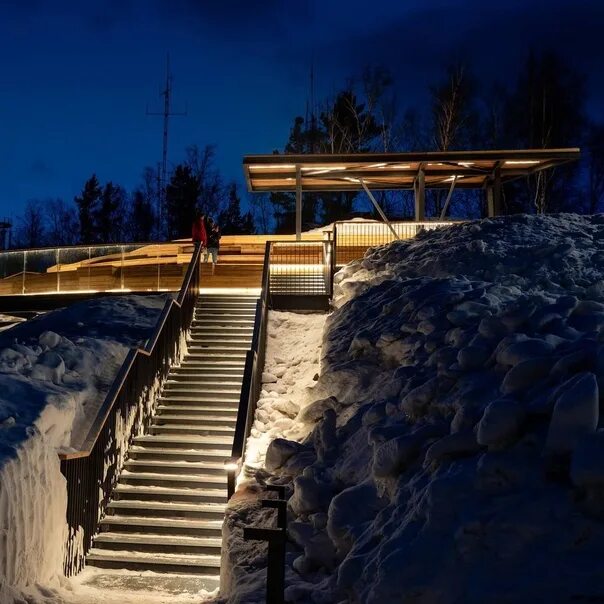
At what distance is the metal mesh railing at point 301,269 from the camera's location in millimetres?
14727

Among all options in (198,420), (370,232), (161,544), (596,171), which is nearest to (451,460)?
(161,544)

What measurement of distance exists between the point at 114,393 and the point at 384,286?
497cm

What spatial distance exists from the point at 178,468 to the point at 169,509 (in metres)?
0.77

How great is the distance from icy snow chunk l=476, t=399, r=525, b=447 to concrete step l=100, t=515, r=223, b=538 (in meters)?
4.60

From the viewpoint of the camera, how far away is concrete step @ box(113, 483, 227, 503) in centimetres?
912

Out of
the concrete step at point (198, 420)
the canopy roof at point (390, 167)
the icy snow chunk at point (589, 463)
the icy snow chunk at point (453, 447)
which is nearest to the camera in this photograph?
the icy snow chunk at point (589, 463)

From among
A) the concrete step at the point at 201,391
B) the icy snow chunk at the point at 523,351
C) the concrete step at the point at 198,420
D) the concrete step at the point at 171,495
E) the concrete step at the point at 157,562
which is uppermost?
the icy snow chunk at the point at 523,351

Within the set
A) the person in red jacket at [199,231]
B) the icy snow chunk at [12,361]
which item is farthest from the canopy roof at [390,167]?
the icy snow chunk at [12,361]

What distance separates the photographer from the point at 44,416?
27.1 feet

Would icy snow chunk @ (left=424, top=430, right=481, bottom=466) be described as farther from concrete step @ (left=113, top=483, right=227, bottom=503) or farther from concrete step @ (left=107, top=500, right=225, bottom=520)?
concrete step @ (left=113, top=483, right=227, bottom=503)

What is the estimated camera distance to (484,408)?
5.75 metres

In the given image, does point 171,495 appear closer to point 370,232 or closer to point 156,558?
point 156,558

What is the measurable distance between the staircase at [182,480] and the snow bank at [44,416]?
0.88 meters

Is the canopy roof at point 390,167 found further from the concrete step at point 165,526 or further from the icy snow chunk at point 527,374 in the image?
the icy snow chunk at point 527,374
